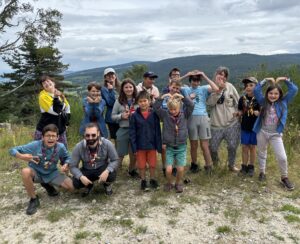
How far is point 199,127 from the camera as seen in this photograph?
5.35 metres

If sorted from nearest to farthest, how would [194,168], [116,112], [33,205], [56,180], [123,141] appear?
[33,205]
[56,180]
[116,112]
[123,141]
[194,168]

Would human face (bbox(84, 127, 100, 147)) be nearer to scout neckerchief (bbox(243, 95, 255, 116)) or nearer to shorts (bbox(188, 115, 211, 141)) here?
shorts (bbox(188, 115, 211, 141))

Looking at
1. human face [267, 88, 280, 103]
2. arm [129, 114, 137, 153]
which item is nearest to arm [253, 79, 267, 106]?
human face [267, 88, 280, 103]

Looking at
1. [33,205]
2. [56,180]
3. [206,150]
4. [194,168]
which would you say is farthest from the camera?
[194,168]

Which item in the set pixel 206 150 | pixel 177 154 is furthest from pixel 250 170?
pixel 177 154

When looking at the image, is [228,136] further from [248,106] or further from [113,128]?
[113,128]

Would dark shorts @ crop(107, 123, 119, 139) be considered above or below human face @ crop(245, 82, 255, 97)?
below

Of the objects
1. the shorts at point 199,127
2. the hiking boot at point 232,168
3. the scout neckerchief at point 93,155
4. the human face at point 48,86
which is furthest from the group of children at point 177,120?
the human face at point 48,86

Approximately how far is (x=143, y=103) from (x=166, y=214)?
1.57 m

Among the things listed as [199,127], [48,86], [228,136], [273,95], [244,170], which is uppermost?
[48,86]

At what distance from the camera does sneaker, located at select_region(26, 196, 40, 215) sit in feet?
15.1

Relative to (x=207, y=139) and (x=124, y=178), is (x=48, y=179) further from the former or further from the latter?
(x=207, y=139)

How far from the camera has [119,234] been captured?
13.3 feet

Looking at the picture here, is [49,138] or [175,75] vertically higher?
[175,75]
